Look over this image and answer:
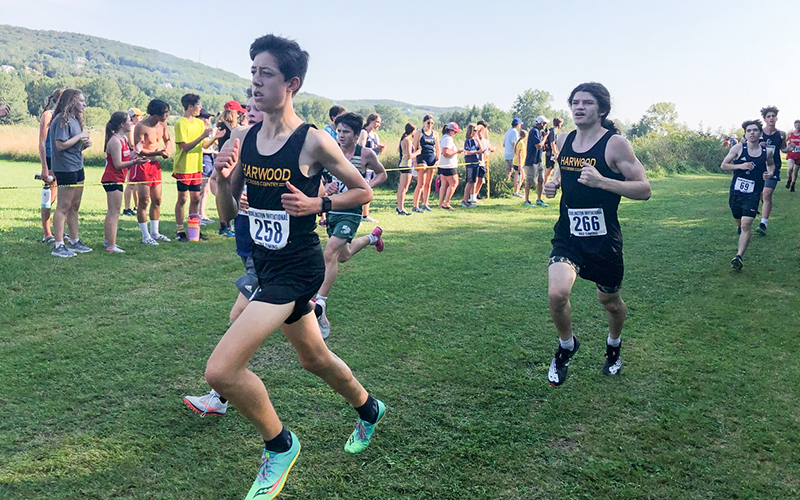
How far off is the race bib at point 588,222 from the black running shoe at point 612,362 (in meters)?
0.97

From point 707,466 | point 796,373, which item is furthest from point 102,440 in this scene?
point 796,373

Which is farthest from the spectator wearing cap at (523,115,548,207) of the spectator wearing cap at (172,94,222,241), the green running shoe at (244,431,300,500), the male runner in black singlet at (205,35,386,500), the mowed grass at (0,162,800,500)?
the green running shoe at (244,431,300,500)

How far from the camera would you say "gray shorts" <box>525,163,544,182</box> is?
581 inches

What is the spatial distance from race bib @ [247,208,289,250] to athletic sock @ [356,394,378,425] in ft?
3.49

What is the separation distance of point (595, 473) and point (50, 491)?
283cm

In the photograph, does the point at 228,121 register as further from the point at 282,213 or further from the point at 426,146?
the point at 282,213

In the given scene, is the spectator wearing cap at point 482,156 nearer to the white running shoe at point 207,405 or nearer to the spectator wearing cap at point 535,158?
the spectator wearing cap at point 535,158

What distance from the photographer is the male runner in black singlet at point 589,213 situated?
13.7 ft

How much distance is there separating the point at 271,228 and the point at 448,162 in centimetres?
1105

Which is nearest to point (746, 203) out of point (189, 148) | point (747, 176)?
point (747, 176)

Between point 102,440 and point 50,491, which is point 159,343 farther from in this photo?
point 50,491

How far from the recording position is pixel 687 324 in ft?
19.1

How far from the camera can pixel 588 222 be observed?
14.1 ft

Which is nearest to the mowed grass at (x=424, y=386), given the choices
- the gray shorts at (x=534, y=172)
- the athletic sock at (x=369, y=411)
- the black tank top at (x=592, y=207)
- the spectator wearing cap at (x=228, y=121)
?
the athletic sock at (x=369, y=411)
